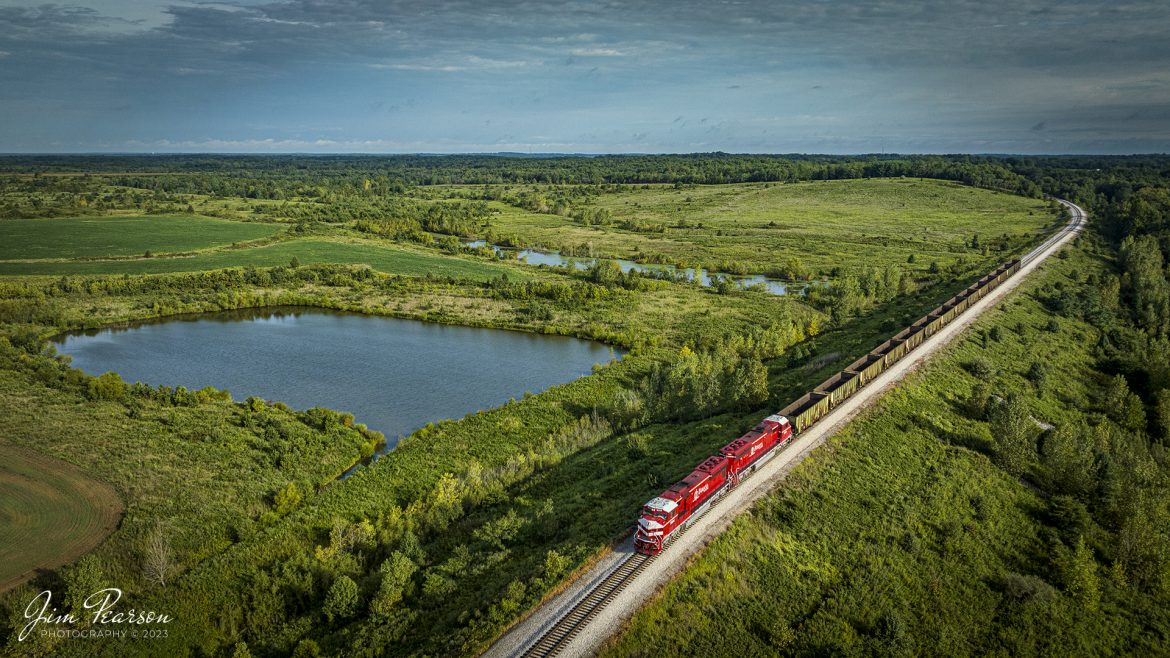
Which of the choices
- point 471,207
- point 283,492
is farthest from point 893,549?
point 471,207

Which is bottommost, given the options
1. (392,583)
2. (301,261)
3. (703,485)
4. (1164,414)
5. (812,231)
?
(1164,414)

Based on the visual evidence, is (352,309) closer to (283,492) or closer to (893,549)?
(283,492)

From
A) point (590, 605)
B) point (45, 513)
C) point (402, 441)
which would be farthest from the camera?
point (402, 441)

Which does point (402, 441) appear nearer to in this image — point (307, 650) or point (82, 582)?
point (82, 582)

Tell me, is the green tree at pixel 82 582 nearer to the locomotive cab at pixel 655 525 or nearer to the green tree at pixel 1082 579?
the locomotive cab at pixel 655 525

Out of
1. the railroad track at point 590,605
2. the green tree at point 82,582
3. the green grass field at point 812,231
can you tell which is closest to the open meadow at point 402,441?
the green tree at point 82,582

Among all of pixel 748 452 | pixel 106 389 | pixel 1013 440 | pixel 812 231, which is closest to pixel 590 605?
pixel 748 452

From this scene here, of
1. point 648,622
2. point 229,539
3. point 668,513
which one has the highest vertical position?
point 668,513
